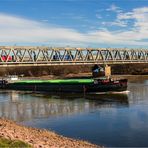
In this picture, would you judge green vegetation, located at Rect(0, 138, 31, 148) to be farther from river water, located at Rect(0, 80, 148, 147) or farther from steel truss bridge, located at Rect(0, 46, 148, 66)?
steel truss bridge, located at Rect(0, 46, 148, 66)

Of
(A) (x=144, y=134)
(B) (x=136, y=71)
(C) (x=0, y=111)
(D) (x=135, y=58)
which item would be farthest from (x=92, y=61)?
(A) (x=144, y=134)

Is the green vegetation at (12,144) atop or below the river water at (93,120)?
atop

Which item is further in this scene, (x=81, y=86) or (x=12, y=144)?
(x=81, y=86)

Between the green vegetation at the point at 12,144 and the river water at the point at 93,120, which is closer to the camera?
the green vegetation at the point at 12,144

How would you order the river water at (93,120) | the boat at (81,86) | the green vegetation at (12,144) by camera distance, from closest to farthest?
1. the green vegetation at (12,144)
2. the river water at (93,120)
3. the boat at (81,86)

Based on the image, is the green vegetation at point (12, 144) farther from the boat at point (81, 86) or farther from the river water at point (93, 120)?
the boat at point (81, 86)

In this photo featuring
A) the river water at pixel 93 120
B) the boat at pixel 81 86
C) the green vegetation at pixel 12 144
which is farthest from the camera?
the boat at pixel 81 86

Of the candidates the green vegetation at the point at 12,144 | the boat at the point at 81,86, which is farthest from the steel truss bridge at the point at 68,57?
the green vegetation at the point at 12,144

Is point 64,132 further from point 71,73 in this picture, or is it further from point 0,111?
point 71,73

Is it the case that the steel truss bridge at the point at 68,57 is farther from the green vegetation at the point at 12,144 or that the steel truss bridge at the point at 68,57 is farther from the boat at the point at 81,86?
the green vegetation at the point at 12,144

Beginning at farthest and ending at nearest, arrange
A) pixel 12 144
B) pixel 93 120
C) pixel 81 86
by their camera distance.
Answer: pixel 81 86
pixel 93 120
pixel 12 144

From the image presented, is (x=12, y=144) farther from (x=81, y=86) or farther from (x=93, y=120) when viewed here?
(x=81, y=86)

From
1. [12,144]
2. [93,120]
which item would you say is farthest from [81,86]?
[12,144]

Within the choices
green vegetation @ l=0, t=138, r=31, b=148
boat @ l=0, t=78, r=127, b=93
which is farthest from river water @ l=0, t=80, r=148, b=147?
boat @ l=0, t=78, r=127, b=93
